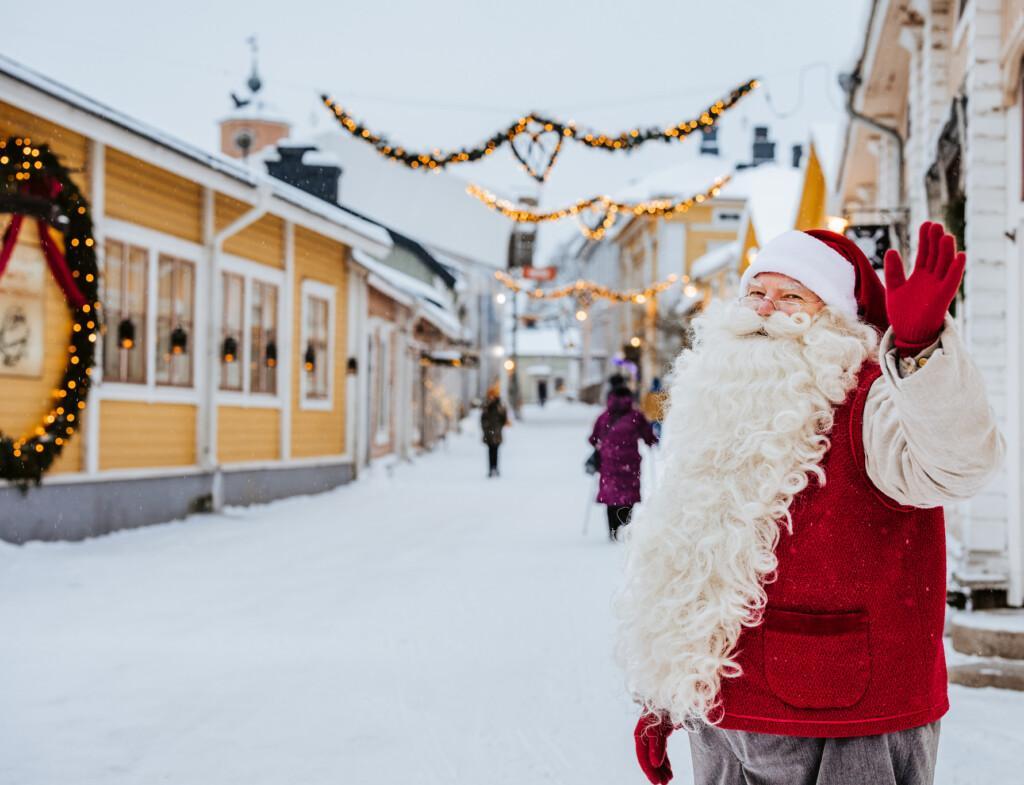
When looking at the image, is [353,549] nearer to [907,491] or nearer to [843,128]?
[843,128]

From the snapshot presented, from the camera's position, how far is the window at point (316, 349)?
49.9 ft

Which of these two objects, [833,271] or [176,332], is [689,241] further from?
[833,271]

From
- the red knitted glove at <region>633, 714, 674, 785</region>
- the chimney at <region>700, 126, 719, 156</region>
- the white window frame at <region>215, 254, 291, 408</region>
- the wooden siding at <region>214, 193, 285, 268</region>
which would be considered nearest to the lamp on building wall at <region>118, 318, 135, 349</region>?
the white window frame at <region>215, 254, 291, 408</region>

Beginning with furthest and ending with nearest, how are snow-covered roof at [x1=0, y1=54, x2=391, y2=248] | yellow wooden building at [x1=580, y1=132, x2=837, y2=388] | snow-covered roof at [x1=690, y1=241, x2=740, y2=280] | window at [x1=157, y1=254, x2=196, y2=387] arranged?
1. snow-covered roof at [x1=690, y1=241, x2=740, y2=280]
2. yellow wooden building at [x1=580, y1=132, x2=837, y2=388]
3. window at [x1=157, y1=254, x2=196, y2=387]
4. snow-covered roof at [x1=0, y1=54, x2=391, y2=248]

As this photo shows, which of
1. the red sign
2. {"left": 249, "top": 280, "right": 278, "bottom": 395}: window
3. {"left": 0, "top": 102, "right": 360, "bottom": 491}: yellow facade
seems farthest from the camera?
the red sign

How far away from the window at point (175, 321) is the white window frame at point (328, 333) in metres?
2.90

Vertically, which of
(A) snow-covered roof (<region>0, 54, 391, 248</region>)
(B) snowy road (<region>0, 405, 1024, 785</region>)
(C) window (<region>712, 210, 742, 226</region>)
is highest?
(C) window (<region>712, 210, 742, 226</region>)

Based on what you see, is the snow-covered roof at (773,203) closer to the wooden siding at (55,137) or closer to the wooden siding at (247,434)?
the wooden siding at (247,434)

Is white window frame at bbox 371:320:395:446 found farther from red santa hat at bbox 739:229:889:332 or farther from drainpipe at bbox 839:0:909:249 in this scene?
red santa hat at bbox 739:229:889:332

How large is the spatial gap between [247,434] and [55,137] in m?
4.69

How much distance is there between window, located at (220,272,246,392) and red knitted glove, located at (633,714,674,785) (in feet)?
35.7

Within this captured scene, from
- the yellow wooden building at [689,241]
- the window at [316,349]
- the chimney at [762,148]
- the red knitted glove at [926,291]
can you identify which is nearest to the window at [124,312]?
the window at [316,349]

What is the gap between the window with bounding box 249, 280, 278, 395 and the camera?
13.7 meters

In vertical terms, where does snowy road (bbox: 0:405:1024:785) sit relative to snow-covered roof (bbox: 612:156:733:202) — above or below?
below
